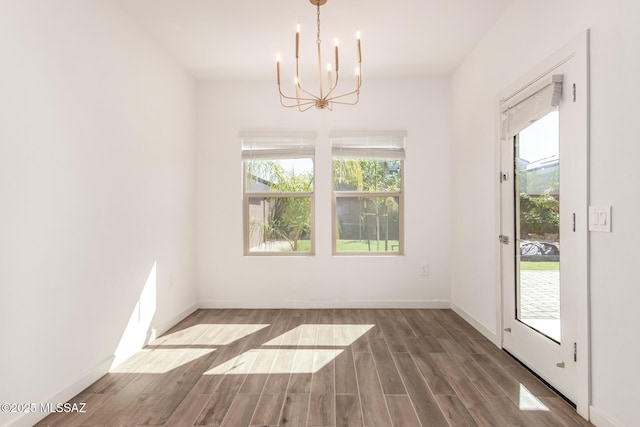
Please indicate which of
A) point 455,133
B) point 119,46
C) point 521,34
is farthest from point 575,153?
point 119,46

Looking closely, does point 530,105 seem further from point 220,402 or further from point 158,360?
point 158,360

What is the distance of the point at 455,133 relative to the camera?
4.39 metres

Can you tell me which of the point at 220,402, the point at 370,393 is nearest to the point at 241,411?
the point at 220,402

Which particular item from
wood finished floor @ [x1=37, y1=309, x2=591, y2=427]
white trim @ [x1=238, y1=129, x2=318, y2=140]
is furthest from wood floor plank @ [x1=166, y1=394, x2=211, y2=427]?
white trim @ [x1=238, y1=129, x2=318, y2=140]

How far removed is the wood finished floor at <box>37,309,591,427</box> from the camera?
2117 millimetres

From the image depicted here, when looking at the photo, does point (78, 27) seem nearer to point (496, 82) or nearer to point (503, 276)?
point (496, 82)

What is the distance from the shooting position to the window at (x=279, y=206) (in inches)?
184

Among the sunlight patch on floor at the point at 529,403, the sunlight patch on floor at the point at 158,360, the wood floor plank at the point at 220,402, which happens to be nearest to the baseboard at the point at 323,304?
the sunlight patch on floor at the point at 158,360

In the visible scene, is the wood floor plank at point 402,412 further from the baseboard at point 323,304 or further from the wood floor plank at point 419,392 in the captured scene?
the baseboard at point 323,304

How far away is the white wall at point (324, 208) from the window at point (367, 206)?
119 millimetres

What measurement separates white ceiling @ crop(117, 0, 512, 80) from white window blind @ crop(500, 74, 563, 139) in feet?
2.71

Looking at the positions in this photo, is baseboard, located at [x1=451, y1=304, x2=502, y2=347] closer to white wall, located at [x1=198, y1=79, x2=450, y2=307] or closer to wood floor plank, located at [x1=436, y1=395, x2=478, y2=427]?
white wall, located at [x1=198, y1=79, x2=450, y2=307]

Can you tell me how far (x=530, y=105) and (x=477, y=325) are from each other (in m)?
2.15

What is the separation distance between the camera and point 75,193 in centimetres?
243
